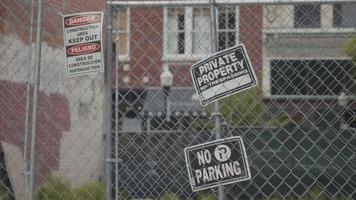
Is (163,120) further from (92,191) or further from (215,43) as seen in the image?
(215,43)

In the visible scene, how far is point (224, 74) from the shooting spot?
3096mm

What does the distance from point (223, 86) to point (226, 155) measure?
400mm

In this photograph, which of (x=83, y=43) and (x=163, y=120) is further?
(x=163, y=120)

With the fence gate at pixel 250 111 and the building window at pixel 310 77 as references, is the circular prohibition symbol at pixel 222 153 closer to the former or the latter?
the fence gate at pixel 250 111

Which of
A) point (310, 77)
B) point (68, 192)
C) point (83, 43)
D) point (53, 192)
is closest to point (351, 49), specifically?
point (310, 77)

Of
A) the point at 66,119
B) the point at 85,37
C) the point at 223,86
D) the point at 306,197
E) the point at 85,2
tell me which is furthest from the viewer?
the point at 66,119

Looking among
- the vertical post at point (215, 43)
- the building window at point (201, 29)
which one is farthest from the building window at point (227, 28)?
the vertical post at point (215, 43)

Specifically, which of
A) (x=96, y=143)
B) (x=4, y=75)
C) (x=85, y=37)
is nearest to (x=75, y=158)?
(x=96, y=143)

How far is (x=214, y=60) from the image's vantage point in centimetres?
311

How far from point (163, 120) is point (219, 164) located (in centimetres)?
281

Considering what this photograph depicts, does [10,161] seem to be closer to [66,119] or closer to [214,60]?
[66,119]

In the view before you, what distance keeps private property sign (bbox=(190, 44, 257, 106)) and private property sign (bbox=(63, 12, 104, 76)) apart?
651 millimetres

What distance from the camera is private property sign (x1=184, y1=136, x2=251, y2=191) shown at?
3082mm

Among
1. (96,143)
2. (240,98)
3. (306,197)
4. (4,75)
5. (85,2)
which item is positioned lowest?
(306,197)
